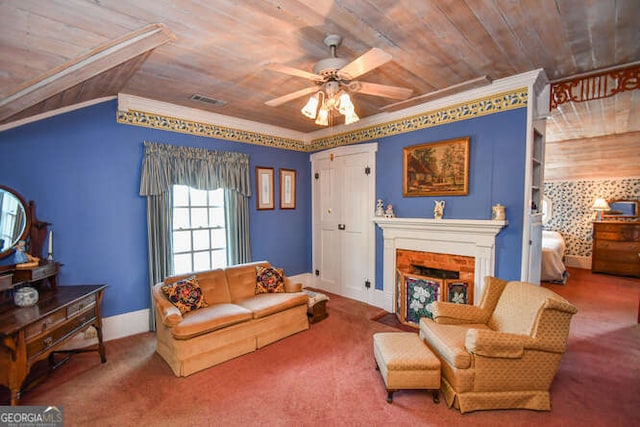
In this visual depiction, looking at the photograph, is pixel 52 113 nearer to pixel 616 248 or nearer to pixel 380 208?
pixel 380 208

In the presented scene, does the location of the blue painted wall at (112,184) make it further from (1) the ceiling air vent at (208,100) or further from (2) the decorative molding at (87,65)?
(2) the decorative molding at (87,65)

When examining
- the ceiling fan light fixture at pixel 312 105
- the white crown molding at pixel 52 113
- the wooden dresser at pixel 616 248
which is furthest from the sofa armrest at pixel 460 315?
the wooden dresser at pixel 616 248

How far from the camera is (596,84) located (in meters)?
2.83

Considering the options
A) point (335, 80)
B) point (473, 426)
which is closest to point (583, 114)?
point (335, 80)

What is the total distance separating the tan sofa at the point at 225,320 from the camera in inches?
100

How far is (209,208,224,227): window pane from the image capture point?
4.07 metres

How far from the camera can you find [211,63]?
8.23 ft

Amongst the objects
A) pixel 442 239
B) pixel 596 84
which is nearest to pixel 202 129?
pixel 442 239

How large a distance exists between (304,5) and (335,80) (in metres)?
0.50

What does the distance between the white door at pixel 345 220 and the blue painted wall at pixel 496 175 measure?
2.88ft

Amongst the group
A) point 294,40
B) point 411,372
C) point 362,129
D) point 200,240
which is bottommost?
point 411,372

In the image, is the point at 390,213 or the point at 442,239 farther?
the point at 390,213

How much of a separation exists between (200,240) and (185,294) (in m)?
1.17

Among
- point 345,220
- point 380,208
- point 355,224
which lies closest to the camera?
point 380,208
